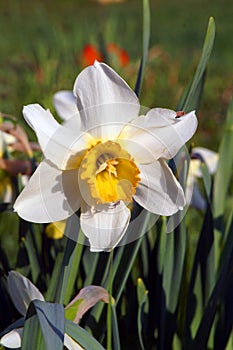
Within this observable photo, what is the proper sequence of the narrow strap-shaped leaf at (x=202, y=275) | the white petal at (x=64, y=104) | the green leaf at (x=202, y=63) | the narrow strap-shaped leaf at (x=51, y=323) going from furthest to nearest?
the white petal at (x=64, y=104), the narrow strap-shaped leaf at (x=202, y=275), the green leaf at (x=202, y=63), the narrow strap-shaped leaf at (x=51, y=323)

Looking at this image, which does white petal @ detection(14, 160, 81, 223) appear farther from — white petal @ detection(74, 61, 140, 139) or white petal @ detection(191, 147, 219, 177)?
white petal @ detection(191, 147, 219, 177)

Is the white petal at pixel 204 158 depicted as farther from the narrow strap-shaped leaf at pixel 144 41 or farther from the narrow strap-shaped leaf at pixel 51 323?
the narrow strap-shaped leaf at pixel 51 323

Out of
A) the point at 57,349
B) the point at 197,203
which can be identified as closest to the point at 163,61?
the point at 197,203

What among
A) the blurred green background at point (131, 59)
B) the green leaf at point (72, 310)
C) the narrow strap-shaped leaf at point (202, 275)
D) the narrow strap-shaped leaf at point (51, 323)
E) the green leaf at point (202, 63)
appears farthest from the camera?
the blurred green background at point (131, 59)

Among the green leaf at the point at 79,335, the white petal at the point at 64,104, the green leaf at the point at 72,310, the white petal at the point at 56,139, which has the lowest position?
the green leaf at the point at 72,310

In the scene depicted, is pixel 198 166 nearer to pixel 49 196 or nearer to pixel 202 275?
pixel 202 275

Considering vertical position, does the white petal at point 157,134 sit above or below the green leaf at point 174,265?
above

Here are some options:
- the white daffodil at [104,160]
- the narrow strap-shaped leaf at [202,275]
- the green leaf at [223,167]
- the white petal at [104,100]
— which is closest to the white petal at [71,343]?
the white daffodil at [104,160]
